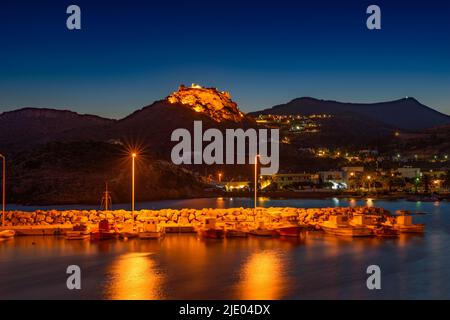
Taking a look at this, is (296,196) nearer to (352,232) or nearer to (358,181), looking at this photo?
(358,181)

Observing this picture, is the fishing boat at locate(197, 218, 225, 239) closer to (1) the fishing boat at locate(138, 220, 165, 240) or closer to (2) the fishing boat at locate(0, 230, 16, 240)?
(1) the fishing boat at locate(138, 220, 165, 240)

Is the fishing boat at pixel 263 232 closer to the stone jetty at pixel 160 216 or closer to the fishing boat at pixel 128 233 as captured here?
the stone jetty at pixel 160 216

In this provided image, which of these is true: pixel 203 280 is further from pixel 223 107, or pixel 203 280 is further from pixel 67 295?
pixel 223 107

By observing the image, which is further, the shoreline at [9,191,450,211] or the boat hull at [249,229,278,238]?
the shoreline at [9,191,450,211]

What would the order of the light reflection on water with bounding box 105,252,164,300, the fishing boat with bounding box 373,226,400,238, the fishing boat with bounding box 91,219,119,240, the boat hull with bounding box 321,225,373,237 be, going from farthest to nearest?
the boat hull with bounding box 321,225,373,237 → the fishing boat with bounding box 373,226,400,238 → the fishing boat with bounding box 91,219,119,240 → the light reflection on water with bounding box 105,252,164,300

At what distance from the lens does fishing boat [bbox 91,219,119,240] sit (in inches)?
1319

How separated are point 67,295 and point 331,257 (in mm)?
12503

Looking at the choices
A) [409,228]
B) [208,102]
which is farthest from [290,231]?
[208,102]

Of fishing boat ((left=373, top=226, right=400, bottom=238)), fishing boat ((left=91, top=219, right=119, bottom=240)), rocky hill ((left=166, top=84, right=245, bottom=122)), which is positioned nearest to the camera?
fishing boat ((left=91, top=219, right=119, bottom=240))

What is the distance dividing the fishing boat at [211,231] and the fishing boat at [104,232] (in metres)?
4.60

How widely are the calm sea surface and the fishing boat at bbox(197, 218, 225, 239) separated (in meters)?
0.89

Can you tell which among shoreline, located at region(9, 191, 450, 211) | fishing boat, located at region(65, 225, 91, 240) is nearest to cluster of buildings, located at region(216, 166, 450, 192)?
shoreline, located at region(9, 191, 450, 211)

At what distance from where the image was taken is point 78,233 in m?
33.6

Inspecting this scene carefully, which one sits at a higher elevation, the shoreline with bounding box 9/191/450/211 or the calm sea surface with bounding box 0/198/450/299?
the shoreline with bounding box 9/191/450/211
